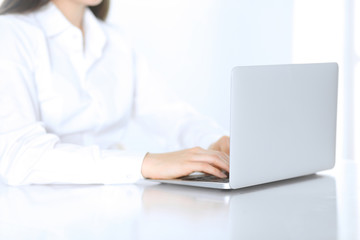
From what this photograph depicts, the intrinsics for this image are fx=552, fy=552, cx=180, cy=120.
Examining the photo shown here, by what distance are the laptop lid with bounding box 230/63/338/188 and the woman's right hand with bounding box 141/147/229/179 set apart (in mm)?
104

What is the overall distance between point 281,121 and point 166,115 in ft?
3.13

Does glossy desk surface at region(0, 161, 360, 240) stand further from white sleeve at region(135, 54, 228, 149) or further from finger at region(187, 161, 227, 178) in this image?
white sleeve at region(135, 54, 228, 149)

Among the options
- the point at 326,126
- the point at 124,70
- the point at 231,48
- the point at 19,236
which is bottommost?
the point at 19,236

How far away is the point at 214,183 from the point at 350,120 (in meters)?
3.19

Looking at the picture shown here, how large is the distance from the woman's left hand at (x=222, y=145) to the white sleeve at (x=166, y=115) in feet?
0.77

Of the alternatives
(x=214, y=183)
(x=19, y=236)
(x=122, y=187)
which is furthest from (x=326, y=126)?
(x=19, y=236)

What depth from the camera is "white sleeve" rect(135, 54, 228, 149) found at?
6.70 ft

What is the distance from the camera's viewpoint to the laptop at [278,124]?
3.88ft

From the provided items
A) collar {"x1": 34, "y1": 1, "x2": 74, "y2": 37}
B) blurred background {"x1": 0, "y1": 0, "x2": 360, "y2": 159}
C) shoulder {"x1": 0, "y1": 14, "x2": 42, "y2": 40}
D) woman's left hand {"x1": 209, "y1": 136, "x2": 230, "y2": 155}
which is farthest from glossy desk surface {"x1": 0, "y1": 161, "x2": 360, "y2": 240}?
blurred background {"x1": 0, "y1": 0, "x2": 360, "y2": 159}

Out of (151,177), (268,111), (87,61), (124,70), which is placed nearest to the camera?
(268,111)

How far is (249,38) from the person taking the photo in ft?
14.1

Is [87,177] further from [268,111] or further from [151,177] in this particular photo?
[268,111]

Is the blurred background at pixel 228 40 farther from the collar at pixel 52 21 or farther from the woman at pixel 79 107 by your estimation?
the collar at pixel 52 21

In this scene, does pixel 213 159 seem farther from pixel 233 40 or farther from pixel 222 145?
pixel 233 40
